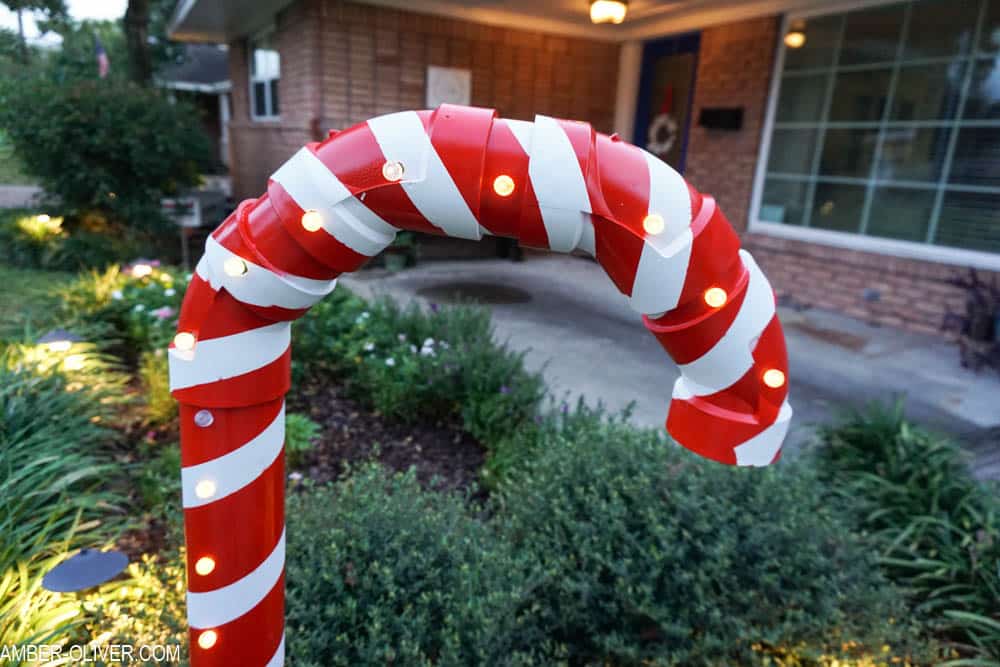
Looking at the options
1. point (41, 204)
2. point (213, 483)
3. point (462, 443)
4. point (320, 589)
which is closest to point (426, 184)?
point (213, 483)

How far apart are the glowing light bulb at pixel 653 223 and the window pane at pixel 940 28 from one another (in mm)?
7169

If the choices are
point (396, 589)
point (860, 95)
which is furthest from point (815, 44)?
point (396, 589)

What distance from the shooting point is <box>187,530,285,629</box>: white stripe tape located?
118 cm

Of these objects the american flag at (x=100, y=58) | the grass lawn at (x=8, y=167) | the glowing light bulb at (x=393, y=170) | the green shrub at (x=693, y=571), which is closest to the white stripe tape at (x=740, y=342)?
the glowing light bulb at (x=393, y=170)

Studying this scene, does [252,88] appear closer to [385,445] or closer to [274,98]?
[274,98]

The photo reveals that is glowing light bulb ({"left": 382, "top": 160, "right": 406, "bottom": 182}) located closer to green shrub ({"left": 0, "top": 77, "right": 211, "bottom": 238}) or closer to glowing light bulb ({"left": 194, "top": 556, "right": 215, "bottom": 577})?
glowing light bulb ({"left": 194, "top": 556, "right": 215, "bottom": 577})

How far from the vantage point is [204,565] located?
1.16 meters

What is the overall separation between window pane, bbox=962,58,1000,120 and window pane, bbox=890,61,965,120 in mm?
118

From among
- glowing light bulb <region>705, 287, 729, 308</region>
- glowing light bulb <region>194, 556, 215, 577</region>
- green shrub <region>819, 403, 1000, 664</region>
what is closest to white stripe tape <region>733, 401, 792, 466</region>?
glowing light bulb <region>705, 287, 729, 308</region>

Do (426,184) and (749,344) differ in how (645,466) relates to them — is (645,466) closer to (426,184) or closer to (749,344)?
(749,344)

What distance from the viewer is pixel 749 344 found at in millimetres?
968

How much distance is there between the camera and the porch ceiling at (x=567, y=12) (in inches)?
295

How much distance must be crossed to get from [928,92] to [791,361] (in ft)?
11.3

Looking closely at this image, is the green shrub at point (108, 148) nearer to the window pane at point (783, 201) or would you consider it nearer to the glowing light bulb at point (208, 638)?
the glowing light bulb at point (208, 638)
